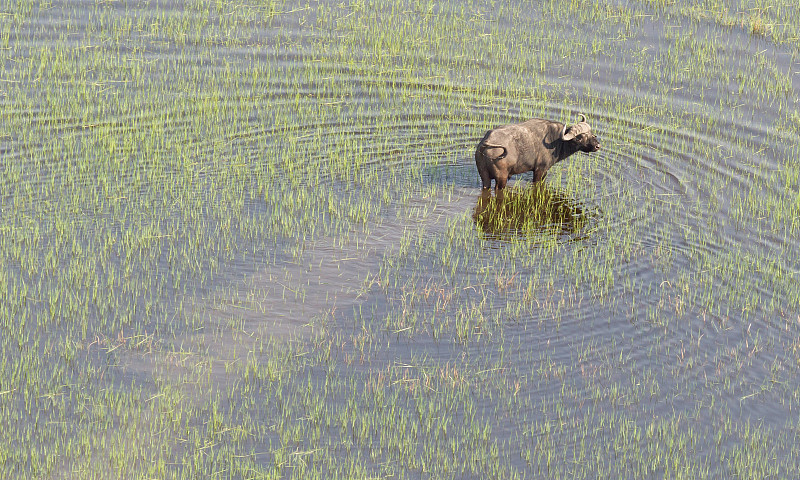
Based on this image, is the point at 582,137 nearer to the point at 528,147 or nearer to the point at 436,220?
the point at 528,147

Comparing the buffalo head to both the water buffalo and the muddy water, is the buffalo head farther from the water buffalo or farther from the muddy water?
the muddy water

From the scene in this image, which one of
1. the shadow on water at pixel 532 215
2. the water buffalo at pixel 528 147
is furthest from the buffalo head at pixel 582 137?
the shadow on water at pixel 532 215

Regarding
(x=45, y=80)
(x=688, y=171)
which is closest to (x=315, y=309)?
(x=688, y=171)

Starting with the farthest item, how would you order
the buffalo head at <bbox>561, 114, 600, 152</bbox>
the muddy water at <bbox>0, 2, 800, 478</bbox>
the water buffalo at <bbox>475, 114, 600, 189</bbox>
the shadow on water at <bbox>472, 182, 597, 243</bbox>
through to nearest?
1. the buffalo head at <bbox>561, 114, 600, 152</bbox>
2. the water buffalo at <bbox>475, 114, 600, 189</bbox>
3. the shadow on water at <bbox>472, 182, 597, 243</bbox>
4. the muddy water at <bbox>0, 2, 800, 478</bbox>

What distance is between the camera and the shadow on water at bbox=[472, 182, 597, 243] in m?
11.4

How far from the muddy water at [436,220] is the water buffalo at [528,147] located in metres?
0.27

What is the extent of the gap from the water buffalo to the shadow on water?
19 cm

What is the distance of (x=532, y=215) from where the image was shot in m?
11.9

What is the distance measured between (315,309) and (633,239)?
126 inches

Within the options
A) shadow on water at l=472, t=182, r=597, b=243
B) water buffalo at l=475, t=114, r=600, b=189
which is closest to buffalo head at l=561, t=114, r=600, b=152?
water buffalo at l=475, t=114, r=600, b=189

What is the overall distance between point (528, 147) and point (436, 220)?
131cm

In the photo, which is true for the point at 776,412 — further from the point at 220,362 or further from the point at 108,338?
the point at 108,338

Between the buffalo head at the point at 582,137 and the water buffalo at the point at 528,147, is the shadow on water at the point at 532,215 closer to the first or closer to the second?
the water buffalo at the point at 528,147

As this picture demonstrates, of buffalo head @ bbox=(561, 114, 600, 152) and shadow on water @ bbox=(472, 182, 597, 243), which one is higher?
buffalo head @ bbox=(561, 114, 600, 152)
